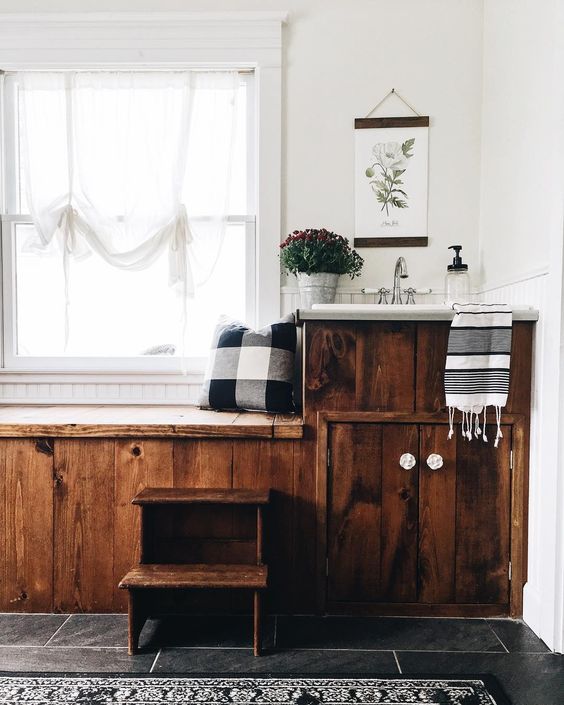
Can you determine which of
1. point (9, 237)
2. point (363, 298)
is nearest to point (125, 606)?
point (363, 298)

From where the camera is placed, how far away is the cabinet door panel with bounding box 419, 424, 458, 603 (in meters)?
2.05

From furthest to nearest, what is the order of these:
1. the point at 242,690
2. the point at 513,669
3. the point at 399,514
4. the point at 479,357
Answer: the point at 399,514 < the point at 479,357 < the point at 513,669 < the point at 242,690

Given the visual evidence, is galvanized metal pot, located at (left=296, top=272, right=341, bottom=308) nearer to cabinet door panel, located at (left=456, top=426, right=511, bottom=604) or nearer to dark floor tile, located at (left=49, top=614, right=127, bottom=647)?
cabinet door panel, located at (left=456, top=426, right=511, bottom=604)

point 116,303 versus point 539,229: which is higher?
point 539,229

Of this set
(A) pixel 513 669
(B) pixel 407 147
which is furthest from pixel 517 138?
(A) pixel 513 669

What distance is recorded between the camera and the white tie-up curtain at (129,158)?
9.05 ft

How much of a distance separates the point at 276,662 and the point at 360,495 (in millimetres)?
610

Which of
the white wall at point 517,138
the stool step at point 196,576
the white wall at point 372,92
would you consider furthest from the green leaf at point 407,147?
the stool step at point 196,576

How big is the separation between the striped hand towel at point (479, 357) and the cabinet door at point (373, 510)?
23 centimetres

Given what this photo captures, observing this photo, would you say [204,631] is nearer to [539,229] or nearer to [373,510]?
[373,510]

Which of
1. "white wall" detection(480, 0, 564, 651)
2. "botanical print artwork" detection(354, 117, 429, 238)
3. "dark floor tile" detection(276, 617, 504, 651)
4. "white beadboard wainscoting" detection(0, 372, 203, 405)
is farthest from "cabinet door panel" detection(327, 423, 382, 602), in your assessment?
"botanical print artwork" detection(354, 117, 429, 238)

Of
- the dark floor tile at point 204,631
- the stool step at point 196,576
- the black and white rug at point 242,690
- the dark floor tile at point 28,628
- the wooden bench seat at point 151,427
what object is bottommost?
the dark floor tile at point 28,628

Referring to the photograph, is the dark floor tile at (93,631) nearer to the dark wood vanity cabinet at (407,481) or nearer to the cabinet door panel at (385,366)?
the dark wood vanity cabinet at (407,481)

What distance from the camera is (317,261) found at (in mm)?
2578
